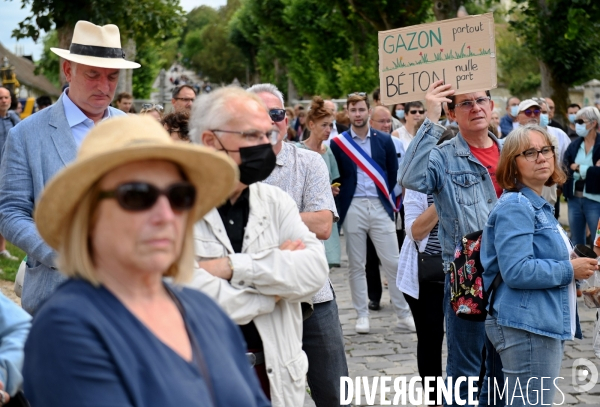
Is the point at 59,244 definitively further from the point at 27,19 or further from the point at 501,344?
the point at 27,19

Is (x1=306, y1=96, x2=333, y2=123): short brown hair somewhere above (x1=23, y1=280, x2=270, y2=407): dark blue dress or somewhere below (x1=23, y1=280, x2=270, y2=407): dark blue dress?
above

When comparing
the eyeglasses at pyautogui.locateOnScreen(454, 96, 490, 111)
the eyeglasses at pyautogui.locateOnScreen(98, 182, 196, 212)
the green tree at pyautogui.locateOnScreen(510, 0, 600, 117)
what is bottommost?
the eyeglasses at pyautogui.locateOnScreen(98, 182, 196, 212)

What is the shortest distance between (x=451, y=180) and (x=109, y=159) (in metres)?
3.55

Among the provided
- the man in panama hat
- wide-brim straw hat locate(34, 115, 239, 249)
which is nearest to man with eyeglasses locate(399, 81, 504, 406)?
the man in panama hat

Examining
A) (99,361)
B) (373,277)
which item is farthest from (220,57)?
(99,361)

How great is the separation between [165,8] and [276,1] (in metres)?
41.5

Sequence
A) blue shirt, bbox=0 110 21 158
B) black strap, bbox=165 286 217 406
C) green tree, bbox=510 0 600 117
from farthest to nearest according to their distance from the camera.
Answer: green tree, bbox=510 0 600 117
blue shirt, bbox=0 110 21 158
black strap, bbox=165 286 217 406

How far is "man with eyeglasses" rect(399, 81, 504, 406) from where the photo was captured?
212 inches

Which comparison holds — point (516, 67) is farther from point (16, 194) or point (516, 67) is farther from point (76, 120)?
point (16, 194)

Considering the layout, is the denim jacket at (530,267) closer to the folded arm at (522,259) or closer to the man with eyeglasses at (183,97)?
the folded arm at (522,259)

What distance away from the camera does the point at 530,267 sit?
451cm

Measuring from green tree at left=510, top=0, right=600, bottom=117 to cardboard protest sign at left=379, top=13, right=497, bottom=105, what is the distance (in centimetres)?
1396

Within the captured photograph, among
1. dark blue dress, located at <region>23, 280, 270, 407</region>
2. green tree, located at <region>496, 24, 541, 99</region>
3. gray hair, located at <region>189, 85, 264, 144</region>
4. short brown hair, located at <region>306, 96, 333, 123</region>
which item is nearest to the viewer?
dark blue dress, located at <region>23, 280, 270, 407</region>

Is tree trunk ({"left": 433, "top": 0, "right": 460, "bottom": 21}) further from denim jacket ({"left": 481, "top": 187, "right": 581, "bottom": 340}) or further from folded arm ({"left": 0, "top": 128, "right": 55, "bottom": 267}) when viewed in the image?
folded arm ({"left": 0, "top": 128, "right": 55, "bottom": 267})
